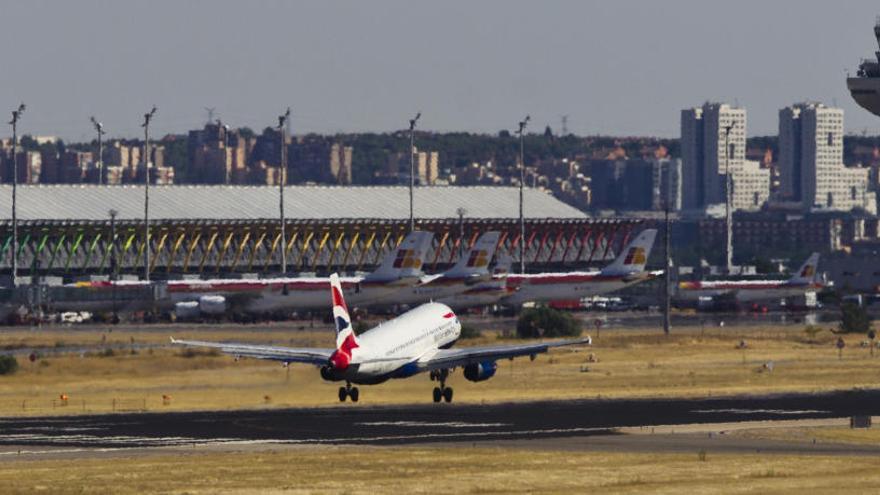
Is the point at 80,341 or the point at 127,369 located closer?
the point at 127,369

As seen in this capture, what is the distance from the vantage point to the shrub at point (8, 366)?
356 feet

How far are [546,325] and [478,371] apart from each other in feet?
197

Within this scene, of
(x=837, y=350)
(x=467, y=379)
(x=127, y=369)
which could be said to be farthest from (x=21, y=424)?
(x=837, y=350)

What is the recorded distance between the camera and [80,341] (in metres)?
144

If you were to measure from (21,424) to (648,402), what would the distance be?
27748 mm

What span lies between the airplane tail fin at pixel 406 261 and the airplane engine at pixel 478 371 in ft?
297

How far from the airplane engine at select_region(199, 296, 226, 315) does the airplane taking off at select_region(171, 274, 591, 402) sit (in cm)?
8306

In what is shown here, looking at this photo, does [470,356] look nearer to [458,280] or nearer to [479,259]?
[479,259]

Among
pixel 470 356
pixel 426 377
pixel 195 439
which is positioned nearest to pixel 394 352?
pixel 470 356

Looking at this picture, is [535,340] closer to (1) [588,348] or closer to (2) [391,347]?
(1) [588,348]

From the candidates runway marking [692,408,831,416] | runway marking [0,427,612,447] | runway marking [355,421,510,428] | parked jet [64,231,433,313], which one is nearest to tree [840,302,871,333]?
parked jet [64,231,433,313]

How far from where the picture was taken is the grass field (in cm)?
9694

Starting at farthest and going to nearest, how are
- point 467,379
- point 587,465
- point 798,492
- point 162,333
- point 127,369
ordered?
point 162,333 → point 127,369 → point 467,379 → point 587,465 → point 798,492

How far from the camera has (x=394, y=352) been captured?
91.8 metres
